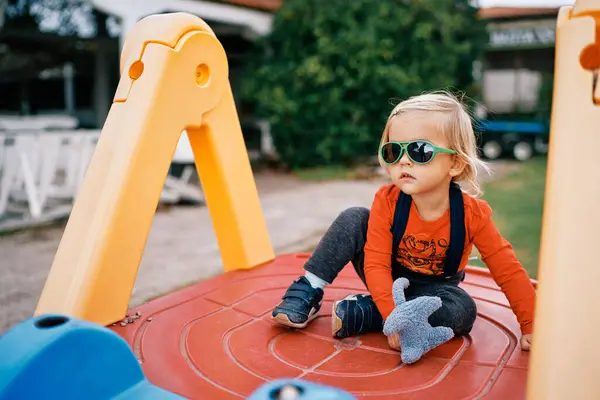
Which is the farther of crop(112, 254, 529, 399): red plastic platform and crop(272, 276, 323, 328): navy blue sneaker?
crop(272, 276, 323, 328): navy blue sneaker

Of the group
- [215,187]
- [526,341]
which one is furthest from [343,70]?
[526,341]

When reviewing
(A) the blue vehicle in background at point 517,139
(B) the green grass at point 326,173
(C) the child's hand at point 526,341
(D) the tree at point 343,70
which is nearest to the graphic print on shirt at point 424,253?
(C) the child's hand at point 526,341

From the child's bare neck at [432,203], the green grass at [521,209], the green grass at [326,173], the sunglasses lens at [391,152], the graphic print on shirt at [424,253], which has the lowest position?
the green grass at [326,173]

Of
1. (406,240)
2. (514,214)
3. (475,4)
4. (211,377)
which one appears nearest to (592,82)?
(406,240)

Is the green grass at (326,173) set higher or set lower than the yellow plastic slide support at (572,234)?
lower

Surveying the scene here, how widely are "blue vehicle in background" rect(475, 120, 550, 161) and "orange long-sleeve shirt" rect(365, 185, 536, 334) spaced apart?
8608 millimetres

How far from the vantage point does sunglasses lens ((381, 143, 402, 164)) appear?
1478 millimetres

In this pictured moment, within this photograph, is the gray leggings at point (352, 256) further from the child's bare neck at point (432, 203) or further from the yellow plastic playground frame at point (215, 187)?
the yellow plastic playground frame at point (215, 187)

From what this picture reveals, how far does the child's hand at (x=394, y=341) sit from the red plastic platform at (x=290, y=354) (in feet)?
0.08

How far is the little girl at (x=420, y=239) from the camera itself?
4.87 ft

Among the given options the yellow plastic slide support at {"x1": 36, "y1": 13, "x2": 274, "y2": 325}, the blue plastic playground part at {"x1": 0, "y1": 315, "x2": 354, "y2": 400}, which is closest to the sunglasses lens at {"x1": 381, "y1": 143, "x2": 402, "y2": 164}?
the yellow plastic slide support at {"x1": 36, "y1": 13, "x2": 274, "y2": 325}

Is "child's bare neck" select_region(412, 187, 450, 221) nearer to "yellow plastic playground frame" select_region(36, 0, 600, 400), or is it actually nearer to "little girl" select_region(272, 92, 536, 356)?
"little girl" select_region(272, 92, 536, 356)

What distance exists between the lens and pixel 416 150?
4.78 feet

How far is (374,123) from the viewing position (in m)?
8.20
